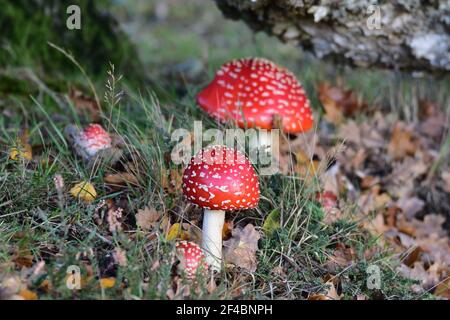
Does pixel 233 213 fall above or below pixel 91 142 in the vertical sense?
below

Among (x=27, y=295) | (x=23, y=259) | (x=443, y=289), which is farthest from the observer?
(x=443, y=289)

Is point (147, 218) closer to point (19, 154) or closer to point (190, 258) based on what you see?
point (190, 258)

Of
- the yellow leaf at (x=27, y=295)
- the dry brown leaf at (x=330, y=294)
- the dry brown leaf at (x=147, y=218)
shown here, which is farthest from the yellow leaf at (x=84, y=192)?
the dry brown leaf at (x=330, y=294)

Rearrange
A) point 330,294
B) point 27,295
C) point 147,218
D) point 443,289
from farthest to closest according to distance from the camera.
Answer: point 443,289 < point 147,218 < point 330,294 < point 27,295

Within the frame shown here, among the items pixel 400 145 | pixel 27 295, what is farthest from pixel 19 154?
pixel 400 145

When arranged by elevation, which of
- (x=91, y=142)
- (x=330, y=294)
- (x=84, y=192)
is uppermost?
(x=91, y=142)

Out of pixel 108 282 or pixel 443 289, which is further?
pixel 443 289
